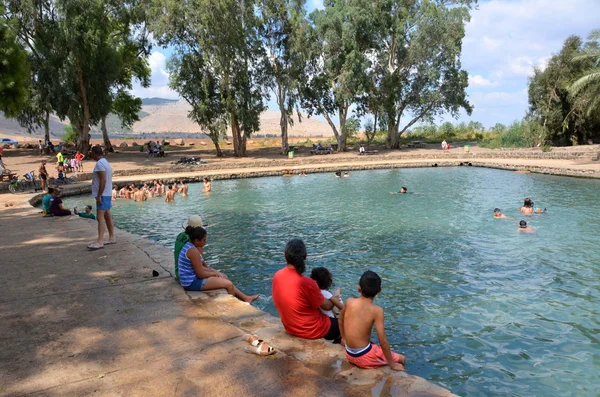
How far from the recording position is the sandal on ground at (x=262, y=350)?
4.17 metres

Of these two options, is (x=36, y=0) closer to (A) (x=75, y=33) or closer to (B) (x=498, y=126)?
(A) (x=75, y=33)

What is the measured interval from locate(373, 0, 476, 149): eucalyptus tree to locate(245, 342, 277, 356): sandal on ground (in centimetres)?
4037

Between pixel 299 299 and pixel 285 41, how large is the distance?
38426 millimetres

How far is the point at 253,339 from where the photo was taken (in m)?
4.44

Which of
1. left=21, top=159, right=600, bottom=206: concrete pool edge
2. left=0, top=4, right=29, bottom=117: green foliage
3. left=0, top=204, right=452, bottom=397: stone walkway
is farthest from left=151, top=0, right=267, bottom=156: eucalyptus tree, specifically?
left=0, top=204, right=452, bottom=397: stone walkway

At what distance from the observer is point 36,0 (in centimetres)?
3412

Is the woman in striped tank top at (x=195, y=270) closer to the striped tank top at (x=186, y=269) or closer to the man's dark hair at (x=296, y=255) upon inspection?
the striped tank top at (x=186, y=269)

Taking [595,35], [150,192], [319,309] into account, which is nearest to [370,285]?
[319,309]

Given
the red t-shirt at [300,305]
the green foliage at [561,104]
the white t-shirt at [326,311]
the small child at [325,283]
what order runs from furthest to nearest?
the green foliage at [561,104], the small child at [325,283], the white t-shirt at [326,311], the red t-shirt at [300,305]

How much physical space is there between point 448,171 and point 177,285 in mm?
25627

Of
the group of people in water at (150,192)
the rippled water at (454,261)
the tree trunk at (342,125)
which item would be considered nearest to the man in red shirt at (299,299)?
the rippled water at (454,261)

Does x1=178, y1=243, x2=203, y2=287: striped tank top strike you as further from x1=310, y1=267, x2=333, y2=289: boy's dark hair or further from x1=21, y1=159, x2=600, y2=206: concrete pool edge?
x1=21, y1=159, x2=600, y2=206: concrete pool edge

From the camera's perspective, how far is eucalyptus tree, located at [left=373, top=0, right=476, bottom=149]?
131 ft

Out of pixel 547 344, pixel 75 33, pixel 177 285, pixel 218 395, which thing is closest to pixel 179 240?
pixel 177 285
